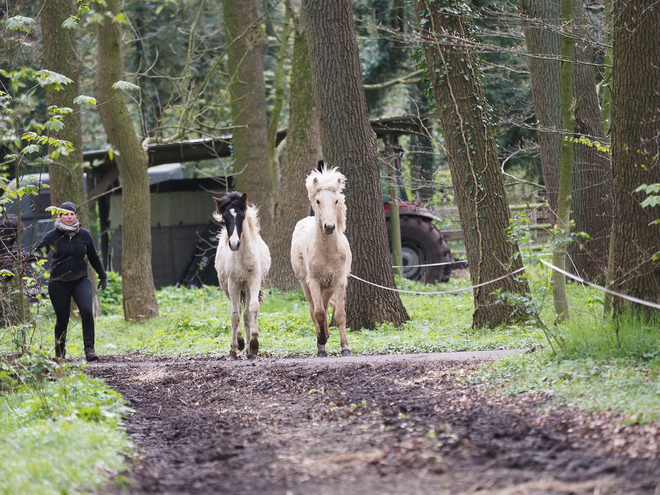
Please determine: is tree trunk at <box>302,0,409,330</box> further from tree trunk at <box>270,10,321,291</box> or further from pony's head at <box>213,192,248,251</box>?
tree trunk at <box>270,10,321,291</box>

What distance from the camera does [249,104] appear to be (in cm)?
1952

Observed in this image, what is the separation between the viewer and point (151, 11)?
2745cm

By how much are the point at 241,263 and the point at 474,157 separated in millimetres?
3670

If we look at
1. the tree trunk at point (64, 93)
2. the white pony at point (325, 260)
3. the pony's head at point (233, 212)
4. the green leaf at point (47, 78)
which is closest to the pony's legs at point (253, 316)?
the white pony at point (325, 260)

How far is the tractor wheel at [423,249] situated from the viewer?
20547 millimetres

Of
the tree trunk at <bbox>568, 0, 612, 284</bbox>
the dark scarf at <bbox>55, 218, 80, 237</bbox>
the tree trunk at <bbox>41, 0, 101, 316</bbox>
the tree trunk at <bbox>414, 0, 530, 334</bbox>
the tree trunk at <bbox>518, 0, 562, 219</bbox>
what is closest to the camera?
the dark scarf at <bbox>55, 218, 80, 237</bbox>

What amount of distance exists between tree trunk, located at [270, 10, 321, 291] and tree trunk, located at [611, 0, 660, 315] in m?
11.0

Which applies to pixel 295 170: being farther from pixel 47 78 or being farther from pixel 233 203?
pixel 47 78

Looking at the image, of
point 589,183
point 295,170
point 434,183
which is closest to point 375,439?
point 589,183

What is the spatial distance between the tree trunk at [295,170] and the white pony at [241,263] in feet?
21.3

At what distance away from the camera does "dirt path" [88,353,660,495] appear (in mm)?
4367

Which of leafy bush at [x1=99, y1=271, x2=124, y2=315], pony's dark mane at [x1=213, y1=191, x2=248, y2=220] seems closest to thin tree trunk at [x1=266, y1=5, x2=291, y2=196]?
leafy bush at [x1=99, y1=271, x2=124, y2=315]

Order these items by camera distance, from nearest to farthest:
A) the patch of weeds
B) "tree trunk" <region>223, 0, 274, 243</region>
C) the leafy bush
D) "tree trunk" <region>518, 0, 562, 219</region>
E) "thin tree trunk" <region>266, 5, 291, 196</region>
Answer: the patch of weeds
"tree trunk" <region>518, 0, 562, 219</region>
"tree trunk" <region>223, 0, 274, 243</region>
the leafy bush
"thin tree trunk" <region>266, 5, 291, 196</region>

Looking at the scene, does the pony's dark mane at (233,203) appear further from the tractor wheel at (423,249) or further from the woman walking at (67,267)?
the tractor wheel at (423,249)
